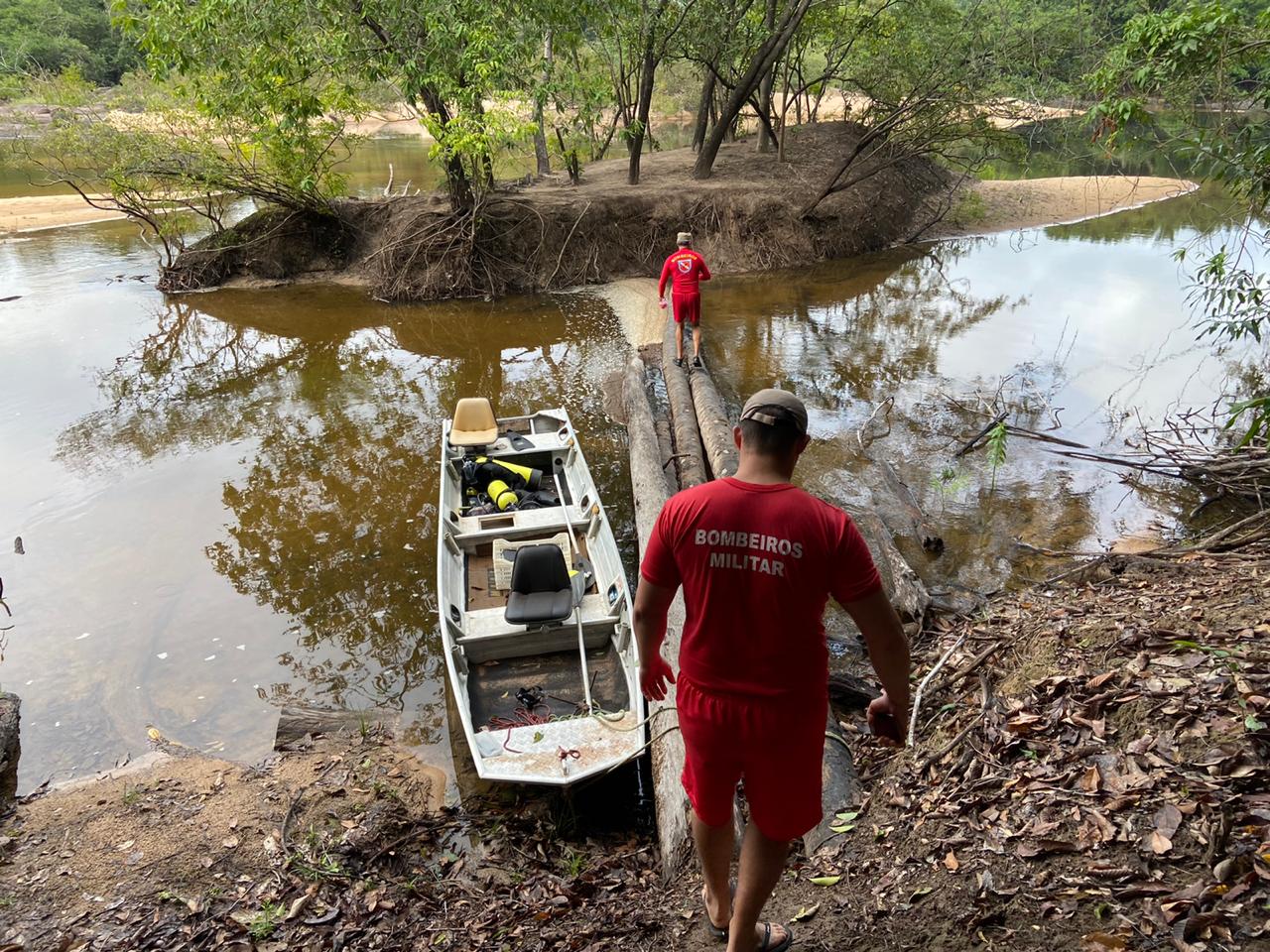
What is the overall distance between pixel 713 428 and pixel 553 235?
1047 cm

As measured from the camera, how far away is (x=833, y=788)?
414cm

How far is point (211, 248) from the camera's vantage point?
17859 millimetres

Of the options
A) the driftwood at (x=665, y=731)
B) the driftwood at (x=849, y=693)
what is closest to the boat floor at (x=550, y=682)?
the driftwood at (x=665, y=731)

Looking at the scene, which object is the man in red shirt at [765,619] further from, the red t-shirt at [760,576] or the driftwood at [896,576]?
the driftwood at [896,576]

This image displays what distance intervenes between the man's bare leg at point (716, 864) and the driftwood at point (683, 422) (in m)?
4.25

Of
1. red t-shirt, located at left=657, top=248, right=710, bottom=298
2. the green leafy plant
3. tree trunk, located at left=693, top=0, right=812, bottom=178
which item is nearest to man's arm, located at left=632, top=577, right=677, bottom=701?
the green leafy plant

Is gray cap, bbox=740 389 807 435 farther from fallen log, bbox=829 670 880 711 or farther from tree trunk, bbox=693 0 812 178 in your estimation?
tree trunk, bbox=693 0 812 178

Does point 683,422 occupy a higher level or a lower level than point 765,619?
lower

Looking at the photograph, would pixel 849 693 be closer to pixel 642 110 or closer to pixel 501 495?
pixel 501 495

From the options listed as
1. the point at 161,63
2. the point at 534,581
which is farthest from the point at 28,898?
the point at 161,63

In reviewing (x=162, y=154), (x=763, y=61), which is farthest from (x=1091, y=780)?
(x=162, y=154)

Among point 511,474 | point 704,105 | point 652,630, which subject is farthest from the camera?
point 704,105

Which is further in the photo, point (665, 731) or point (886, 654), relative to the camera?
point (665, 731)

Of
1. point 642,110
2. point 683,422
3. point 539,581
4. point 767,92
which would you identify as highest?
point 767,92
